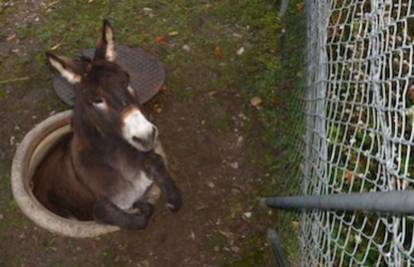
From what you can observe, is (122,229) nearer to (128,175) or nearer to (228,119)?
(128,175)

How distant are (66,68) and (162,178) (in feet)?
3.76

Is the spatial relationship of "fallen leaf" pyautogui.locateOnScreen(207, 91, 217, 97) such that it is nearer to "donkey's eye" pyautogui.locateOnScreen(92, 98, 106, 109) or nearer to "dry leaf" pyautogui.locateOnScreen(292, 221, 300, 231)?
"dry leaf" pyautogui.locateOnScreen(292, 221, 300, 231)

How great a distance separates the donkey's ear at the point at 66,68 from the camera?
3640 millimetres

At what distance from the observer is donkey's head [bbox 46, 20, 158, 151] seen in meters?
3.52

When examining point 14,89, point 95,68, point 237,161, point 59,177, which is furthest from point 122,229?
point 14,89

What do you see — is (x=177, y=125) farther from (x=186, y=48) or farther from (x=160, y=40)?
(x=160, y=40)

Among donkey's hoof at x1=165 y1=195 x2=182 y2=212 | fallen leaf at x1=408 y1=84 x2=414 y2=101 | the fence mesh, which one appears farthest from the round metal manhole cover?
fallen leaf at x1=408 y1=84 x2=414 y2=101

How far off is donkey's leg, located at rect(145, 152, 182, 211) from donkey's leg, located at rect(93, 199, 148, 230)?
27 centimetres

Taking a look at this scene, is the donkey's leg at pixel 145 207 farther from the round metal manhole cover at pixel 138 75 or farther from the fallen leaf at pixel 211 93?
the fallen leaf at pixel 211 93

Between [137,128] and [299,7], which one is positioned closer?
[137,128]

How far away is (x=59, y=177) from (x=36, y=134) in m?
0.42

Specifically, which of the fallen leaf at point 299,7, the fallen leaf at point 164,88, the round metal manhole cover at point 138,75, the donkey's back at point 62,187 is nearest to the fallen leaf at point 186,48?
the round metal manhole cover at point 138,75

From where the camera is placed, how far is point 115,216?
14.0 ft

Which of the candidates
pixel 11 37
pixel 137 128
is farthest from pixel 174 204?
pixel 11 37
